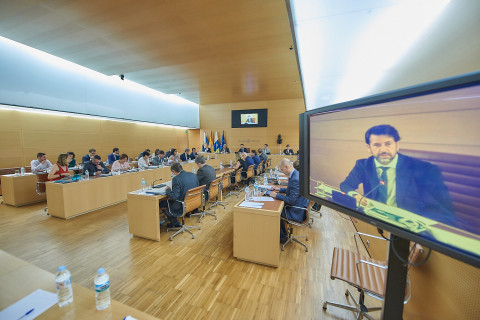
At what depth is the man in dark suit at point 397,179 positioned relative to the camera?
660 millimetres

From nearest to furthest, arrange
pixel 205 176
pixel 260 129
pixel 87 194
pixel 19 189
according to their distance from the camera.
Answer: pixel 205 176 → pixel 87 194 → pixel 19 189 → pixel 260 129

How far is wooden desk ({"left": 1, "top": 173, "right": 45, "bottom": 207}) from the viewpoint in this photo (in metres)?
4.63

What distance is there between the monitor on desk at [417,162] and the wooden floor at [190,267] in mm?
1595

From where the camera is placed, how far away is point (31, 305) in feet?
3.03

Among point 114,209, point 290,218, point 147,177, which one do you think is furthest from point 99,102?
point 290,218

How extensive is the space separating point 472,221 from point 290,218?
233 cm

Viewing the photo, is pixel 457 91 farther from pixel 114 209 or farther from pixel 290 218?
pixel 114 209

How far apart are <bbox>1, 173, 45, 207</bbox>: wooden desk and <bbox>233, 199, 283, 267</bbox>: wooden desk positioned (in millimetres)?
6054

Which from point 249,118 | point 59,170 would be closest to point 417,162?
point 59,170

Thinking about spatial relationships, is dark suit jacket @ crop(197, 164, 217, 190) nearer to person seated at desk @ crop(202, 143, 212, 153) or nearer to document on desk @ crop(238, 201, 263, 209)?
document on desk @ crop(238, 201, 263, 209)

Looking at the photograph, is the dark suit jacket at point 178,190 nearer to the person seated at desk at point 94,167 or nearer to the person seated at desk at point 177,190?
the person seated at desk at point 177,190

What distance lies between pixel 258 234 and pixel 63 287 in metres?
1.98

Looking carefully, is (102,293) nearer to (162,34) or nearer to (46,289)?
(46,289)

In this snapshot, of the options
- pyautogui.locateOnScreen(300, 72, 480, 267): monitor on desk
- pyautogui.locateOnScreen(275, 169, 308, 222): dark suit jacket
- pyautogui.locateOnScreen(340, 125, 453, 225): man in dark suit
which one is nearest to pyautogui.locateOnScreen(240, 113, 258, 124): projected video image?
pyautogui.locateOnScreen(275, 169, 308, 222): dark suit jacket
